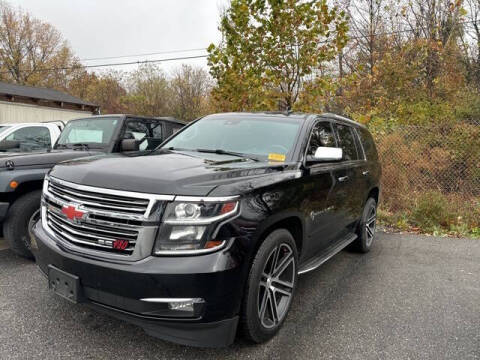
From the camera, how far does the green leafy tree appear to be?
26.5 feet

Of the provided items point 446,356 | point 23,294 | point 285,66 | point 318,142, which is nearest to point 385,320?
point 446,356

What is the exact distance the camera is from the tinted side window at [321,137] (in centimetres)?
343

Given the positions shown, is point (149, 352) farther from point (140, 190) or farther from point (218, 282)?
point (140, 190)

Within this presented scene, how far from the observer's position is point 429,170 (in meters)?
7.66

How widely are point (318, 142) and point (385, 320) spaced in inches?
70.2

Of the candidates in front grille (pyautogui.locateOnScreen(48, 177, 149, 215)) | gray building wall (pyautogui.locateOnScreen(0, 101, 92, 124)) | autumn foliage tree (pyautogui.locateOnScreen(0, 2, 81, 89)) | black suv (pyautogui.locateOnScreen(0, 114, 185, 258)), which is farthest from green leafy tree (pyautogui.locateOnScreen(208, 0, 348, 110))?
autumn foliage tree (pyautogui.locateOnScreen(0, 2, 81, 89))

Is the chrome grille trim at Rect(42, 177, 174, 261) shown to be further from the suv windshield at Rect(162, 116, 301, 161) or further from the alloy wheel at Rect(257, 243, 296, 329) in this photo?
the suv windshield at Rect(162, 116, 301, 161)

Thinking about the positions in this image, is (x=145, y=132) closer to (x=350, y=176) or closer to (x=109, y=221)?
(x=350, y=176)

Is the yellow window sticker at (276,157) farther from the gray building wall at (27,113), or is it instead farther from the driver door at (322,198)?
the gray building wall at (27,113)

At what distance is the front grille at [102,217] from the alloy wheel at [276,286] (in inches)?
37.7

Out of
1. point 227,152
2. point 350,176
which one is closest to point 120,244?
point 227,152

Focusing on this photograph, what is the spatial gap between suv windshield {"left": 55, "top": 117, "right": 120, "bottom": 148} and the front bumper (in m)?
3.52

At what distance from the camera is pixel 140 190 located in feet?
6.97

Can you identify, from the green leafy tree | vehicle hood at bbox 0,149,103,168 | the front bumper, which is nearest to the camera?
the front bumper
